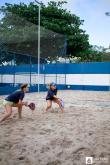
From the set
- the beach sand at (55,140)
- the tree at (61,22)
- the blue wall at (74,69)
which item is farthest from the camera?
the tree at (61,22)

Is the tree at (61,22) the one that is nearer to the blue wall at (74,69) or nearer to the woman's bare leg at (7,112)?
the blue wall at (74,69)

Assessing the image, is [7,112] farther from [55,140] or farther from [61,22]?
[61,22]

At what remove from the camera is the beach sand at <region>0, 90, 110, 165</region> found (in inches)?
229

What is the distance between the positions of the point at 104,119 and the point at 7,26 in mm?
16417

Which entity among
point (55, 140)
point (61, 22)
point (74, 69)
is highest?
point (61, 22)

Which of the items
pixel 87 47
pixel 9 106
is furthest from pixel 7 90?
pixel 87 47

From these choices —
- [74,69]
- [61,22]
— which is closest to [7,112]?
[74,69]

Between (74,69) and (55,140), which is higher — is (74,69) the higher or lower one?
the higher one

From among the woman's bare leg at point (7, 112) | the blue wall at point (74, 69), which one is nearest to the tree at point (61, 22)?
the blue wall at point (74, 69)

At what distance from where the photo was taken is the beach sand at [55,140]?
580cm

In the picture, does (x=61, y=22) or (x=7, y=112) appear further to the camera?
(x=61, y=22)

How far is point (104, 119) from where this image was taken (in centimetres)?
962

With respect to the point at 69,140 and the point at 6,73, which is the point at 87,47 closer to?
the point at 6,73

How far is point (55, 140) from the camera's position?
7.00 meters
